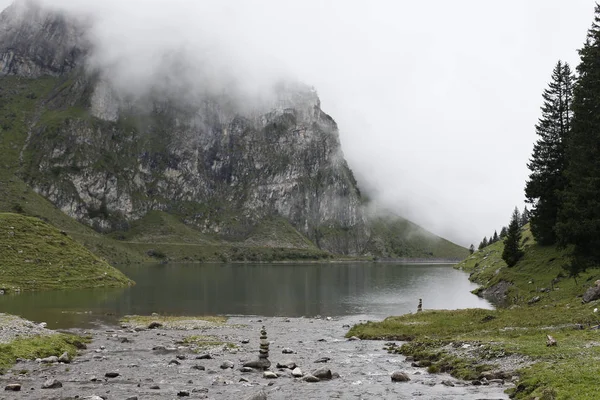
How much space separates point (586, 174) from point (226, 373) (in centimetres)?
5241

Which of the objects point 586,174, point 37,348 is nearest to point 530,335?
point 586,174

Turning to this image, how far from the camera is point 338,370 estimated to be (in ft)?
119

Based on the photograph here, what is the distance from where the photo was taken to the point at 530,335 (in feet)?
125

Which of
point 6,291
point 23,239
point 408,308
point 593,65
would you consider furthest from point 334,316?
point 23,239

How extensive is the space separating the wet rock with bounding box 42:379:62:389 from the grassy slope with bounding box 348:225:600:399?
82.8ft

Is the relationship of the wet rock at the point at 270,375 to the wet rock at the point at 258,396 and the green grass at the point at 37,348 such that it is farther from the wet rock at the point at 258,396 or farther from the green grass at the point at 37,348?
the green grass at the point at 37,348

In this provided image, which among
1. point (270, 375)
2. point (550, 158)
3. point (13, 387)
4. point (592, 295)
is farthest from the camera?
point (550, 158)

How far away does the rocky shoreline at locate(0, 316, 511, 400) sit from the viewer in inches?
1121

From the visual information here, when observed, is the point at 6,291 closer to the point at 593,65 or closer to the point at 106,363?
the point at 106,363

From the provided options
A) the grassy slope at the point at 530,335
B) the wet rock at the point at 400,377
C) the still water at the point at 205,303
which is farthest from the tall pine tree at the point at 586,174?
the wet rock at the point at 400,377

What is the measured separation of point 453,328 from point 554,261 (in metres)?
34.3

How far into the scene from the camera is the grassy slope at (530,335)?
23922 millimetres

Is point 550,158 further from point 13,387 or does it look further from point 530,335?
point 13,387

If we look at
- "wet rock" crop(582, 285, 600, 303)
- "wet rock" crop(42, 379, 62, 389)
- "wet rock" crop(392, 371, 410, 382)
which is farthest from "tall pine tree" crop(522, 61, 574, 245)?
"wet rock" crop(42, 379, 62, 389)
